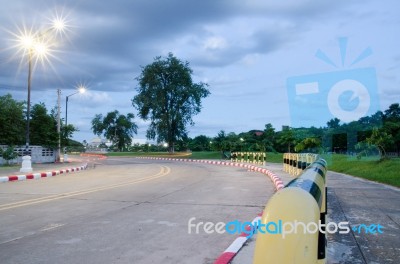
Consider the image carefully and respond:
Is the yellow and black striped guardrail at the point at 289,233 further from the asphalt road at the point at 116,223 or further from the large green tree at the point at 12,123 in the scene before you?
the large green tree at the point at 12,123

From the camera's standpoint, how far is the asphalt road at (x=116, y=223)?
5.19 metres

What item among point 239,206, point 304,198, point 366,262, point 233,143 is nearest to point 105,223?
point 239,206

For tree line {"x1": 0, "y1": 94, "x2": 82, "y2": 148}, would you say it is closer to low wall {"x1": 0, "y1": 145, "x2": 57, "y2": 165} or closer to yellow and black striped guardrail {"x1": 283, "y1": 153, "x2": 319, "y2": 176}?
low wall {"x1": 0, "y1": 145, "x2": 57, "y2": 165}

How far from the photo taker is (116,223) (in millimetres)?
7191

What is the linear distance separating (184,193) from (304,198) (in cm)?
957

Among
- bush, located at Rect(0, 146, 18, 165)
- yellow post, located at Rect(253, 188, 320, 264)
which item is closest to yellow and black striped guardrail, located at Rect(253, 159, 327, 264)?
yellow post, located at Rect(253, 188, 320, 264)

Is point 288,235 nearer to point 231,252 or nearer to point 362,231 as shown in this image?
point 231,252

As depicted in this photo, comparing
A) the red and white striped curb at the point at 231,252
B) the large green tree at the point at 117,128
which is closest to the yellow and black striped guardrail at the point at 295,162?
the red and white striped curb at the point at 231,252

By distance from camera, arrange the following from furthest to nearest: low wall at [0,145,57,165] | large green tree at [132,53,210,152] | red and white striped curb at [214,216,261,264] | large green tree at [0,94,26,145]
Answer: large green tree at [132,53,210,152]
large green tree at [0,94,26,145]
low wall at [0,145,57,165]
red and white striped curb at [214,216,261,264]

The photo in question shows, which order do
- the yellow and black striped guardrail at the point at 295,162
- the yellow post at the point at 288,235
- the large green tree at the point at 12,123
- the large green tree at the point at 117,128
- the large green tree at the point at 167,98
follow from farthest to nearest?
the large green tree at the point at 117,128, the large green tree at the point at 167,98, the large green tree at the point at 12,123, the yellow and black striped guardrail at the point at 295,162, the yellow post at the point at 288,235

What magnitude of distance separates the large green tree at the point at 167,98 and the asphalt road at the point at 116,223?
49178 mm

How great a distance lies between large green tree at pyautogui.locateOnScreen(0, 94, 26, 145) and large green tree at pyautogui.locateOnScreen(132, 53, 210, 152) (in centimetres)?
2143

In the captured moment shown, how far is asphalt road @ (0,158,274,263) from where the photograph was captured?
5191 mm

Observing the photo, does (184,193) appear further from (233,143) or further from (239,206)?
(233,143)
